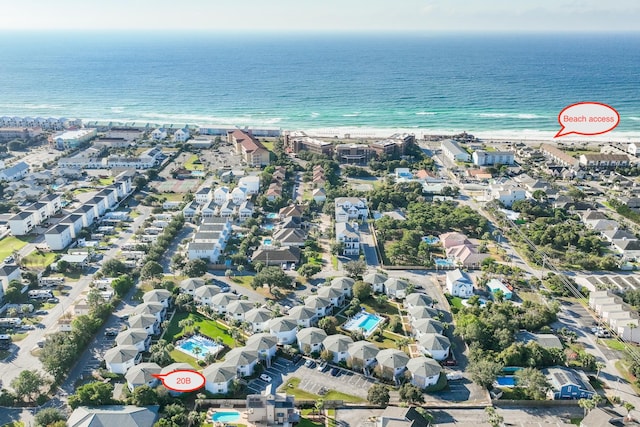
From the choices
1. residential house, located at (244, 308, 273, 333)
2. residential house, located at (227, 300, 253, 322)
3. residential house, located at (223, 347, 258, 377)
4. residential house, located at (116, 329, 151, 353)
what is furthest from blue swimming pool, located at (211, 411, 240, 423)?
residential house, located at (227, 300, 253, 322)

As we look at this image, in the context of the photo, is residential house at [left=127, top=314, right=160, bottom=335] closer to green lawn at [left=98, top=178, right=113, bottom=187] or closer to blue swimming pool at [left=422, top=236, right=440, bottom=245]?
blue swimming pool at [left=422, top=236, right=440, bottom=245]

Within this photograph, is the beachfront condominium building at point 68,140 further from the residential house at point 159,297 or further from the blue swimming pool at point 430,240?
the blue swimming pool at point 430,240

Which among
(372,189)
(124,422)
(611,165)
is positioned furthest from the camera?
(611,165)

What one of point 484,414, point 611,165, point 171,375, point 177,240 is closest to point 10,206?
point 177,240

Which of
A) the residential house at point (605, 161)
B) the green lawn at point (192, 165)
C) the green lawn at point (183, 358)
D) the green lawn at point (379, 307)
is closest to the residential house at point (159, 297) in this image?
the green lawn at point (183, 358)

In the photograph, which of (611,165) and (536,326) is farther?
(611,165)

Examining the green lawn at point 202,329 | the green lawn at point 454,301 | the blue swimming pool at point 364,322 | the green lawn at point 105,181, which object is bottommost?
the green lawn at point 202,329

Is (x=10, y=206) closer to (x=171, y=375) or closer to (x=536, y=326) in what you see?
(x=171, y=375)
